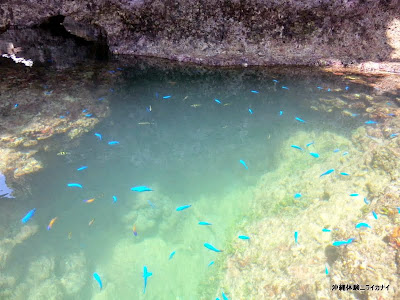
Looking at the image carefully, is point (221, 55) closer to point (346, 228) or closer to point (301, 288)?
point (346, 228)

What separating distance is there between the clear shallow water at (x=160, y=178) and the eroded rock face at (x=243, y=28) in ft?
2.39

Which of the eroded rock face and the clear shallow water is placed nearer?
the clear shallow water

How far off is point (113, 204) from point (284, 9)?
6.41 metres

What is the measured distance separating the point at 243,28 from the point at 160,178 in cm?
440

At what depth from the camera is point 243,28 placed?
21.3 ft

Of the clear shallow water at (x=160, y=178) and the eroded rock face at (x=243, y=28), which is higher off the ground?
the eroded rock face at (x=243, y=28)

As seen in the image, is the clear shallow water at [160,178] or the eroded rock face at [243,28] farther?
the eroded rock face at [243,28]

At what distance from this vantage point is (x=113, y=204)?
6.02 meters

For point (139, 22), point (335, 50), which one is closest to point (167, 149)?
point (139, 22)

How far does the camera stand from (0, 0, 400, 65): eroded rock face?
6219 millimetres

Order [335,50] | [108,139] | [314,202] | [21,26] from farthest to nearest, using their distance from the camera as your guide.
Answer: [335,50], [21,26], [108,139], [314,202]

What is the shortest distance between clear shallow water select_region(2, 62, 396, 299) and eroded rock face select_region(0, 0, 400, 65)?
2.39 feet

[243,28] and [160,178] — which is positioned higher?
[243,28]

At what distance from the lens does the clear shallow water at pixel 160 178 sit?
4.96m
